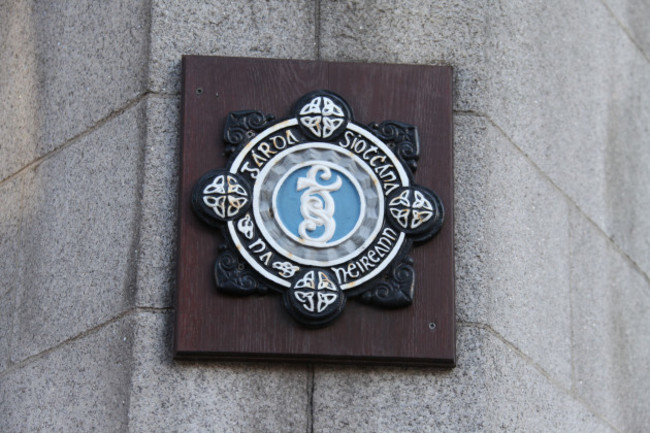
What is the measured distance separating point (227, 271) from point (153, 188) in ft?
1.44

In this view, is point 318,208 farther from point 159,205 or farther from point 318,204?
point 159,205

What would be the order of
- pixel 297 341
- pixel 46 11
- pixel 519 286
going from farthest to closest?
pixel 46 11 < pixel 519 286 < pixel 297 341

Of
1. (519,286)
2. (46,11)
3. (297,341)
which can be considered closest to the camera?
(297,341)

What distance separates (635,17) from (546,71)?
49.4 inches

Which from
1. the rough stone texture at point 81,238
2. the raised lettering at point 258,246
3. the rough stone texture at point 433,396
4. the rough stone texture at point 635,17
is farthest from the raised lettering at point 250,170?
the rough stone texture at point 635,17

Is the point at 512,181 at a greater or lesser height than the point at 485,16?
lesser

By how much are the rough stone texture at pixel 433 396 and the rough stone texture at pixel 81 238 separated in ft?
2.65

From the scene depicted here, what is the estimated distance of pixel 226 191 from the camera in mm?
4914

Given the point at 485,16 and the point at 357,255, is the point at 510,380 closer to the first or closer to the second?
the point at 357,255

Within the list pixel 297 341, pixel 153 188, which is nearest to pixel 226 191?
pixel 153 188

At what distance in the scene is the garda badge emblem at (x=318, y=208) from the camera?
15.9ft

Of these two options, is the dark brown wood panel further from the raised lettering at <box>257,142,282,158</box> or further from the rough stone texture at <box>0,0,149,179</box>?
the rough stone texture at <box>0,0,149,179</box>

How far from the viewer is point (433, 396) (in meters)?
4.83

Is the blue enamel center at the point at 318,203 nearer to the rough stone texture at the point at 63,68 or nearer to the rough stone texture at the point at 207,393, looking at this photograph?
the rough stone texture at the point at 207,393
